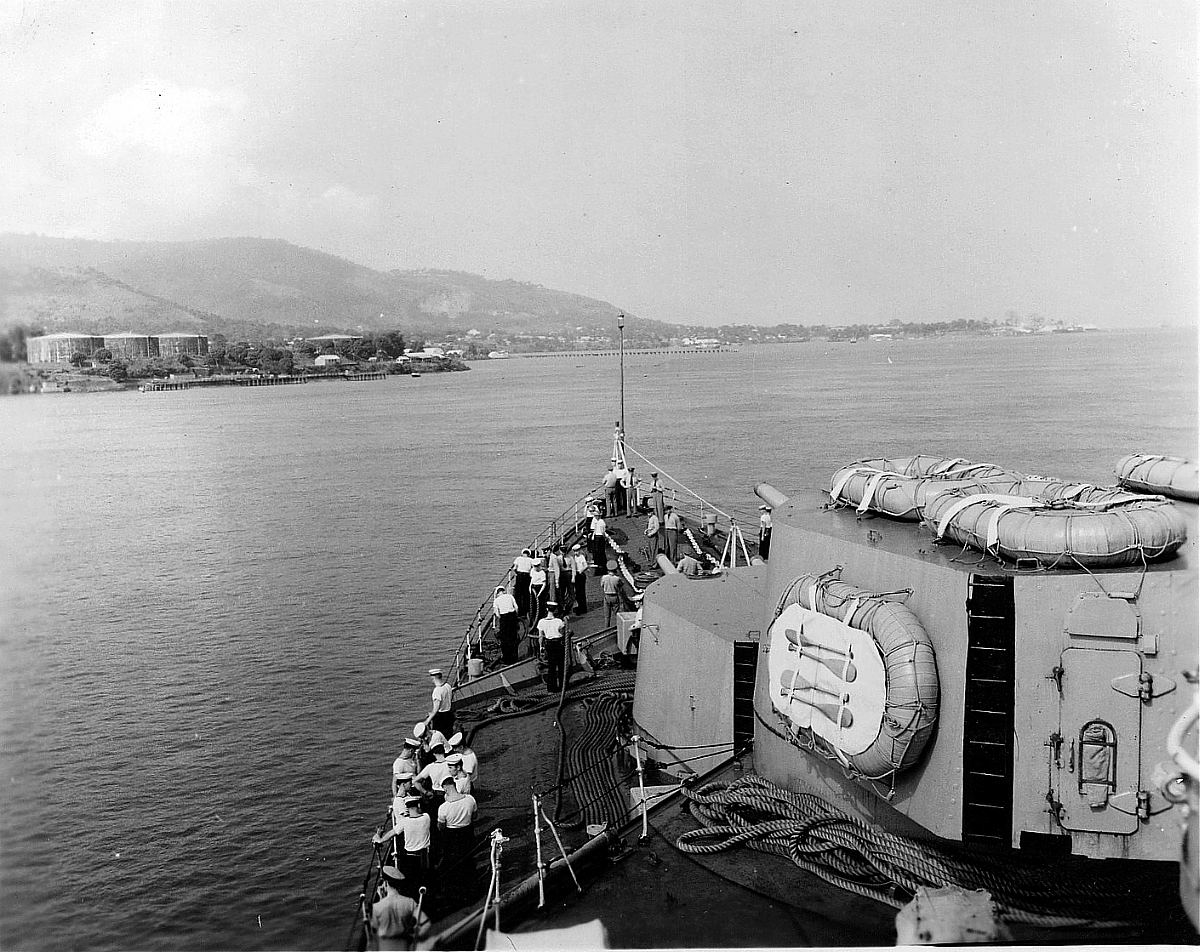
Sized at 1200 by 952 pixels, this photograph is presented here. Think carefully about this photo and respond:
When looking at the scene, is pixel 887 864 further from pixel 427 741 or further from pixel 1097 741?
pixel 427 741

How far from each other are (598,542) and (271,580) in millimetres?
11026

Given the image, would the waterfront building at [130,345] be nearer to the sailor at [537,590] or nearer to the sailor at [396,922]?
the sailor at [537,590]

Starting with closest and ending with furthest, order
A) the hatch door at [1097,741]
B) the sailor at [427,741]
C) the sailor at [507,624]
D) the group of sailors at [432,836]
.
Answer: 1. the hatch door at [1097,741]
2. the group of sailors at [432,836]
3. the sailor at [427,741]
4. the sailor at [507,624]

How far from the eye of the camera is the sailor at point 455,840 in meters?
6.80

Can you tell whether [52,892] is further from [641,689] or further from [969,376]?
[969,376]

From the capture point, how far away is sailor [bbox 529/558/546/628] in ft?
40.8

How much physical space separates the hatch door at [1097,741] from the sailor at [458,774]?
3.83 metres

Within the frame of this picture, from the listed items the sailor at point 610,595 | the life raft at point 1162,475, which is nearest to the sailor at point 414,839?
the life raft at point 1162,475

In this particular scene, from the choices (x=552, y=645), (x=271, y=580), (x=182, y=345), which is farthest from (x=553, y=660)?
(x=182, y=345)

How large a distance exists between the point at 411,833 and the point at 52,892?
20.6ft

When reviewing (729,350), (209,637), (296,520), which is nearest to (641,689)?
(209,637)

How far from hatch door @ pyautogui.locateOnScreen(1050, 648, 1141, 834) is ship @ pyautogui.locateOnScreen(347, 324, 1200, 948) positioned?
1 cm

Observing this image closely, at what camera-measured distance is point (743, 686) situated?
7770mm

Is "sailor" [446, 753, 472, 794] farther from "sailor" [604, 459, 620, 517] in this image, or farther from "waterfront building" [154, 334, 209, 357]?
"waterfront building" [154, 334, 209, 357]
